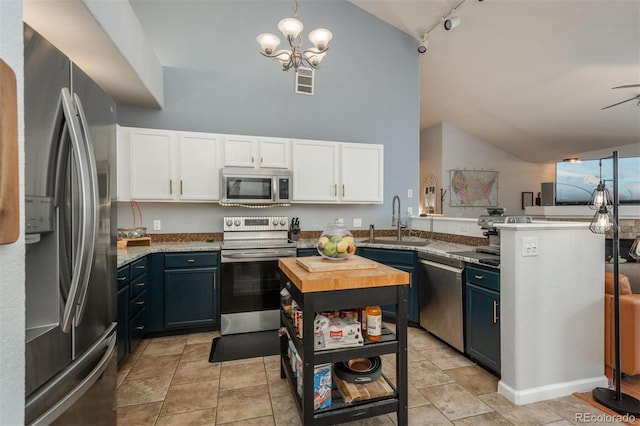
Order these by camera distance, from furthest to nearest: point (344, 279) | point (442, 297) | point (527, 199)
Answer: point (527, 199) < point (442, 297) < point (344, 279)

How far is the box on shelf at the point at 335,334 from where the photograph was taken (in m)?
1.58

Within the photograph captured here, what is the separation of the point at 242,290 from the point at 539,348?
2536 millimetres

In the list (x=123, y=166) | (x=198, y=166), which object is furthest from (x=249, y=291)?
(x=123, y=166)

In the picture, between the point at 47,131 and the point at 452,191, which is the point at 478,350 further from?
the point at 452,191

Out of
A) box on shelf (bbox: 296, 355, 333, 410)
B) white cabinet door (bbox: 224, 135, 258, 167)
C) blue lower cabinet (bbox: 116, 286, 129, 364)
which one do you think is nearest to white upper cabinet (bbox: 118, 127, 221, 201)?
white cabinet door (bbox: 224, 135, 258, 167)

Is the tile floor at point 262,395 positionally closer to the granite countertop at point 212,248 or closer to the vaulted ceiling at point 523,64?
the granite countertop at point 212,248

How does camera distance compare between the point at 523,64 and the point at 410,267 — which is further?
the point at 523,64

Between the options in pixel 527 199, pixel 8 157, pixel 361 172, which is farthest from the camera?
pixel 527 199

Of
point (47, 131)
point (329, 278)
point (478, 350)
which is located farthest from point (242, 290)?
point (47, 131)

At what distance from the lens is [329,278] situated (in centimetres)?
155

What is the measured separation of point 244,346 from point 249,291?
1.74 ft

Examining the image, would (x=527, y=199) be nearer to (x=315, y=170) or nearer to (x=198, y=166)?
(x=315, y=170)

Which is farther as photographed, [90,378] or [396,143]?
[396,143]

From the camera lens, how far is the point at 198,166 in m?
3.35
